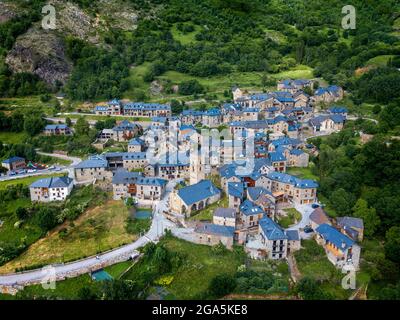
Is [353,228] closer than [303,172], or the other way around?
[353,228]

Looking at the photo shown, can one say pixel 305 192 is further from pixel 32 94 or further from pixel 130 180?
pixel 32 94

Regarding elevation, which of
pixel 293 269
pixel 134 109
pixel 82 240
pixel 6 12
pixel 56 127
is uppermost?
pixel 6 12

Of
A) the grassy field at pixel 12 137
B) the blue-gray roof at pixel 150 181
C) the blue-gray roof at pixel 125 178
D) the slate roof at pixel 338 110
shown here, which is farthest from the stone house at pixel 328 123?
the grassy field at pixel 12 137

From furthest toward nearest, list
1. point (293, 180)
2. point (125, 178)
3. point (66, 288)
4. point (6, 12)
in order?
1. point (6, 12)
2. point (125, 178)
3. point (293, 180)
4. point (66, 288)

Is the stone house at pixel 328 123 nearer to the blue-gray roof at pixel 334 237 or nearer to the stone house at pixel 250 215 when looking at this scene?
the stone house at pixel 250 215

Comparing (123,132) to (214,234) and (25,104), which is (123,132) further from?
(214,234)

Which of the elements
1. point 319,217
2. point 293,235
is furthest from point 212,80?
point 293,235
